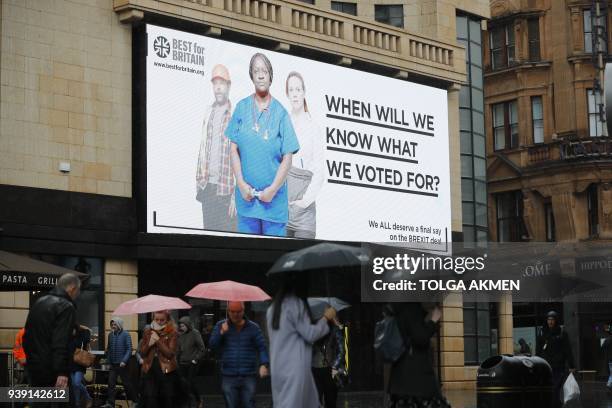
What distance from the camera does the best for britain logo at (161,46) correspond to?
3050cm

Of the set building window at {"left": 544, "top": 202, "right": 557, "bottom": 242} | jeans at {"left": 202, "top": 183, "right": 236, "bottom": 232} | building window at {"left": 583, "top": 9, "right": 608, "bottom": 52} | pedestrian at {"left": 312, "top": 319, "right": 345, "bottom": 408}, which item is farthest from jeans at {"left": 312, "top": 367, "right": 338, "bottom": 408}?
building window at {"left": 583, "top": 9, "right": 608, "bottom": 52}

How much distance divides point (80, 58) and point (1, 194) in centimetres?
400

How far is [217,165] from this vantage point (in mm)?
31406

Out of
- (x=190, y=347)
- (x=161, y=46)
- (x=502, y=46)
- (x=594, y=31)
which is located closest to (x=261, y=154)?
(x=161, y=46)

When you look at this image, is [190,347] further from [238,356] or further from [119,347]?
[238,356]

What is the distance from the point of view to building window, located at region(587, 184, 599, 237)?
5466 centimetres

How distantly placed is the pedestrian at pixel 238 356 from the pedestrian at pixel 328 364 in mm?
3079

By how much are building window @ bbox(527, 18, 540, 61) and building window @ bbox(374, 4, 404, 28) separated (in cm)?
1897

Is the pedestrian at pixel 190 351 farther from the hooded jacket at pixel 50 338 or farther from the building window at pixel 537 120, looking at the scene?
the building window at pixel 537 120

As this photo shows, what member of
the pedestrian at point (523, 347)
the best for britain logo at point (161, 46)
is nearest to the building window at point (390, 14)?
the best for britain logo at point (161, 46)

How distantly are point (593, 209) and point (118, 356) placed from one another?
34806 millimetres

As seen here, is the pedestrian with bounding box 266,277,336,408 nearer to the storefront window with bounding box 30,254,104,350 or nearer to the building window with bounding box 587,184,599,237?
the storefront window with bounding box 30,254,104,350

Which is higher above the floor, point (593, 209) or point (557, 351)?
point (593, 209)

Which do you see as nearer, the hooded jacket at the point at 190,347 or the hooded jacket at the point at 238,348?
the hooded jacket at the point at 238,348
